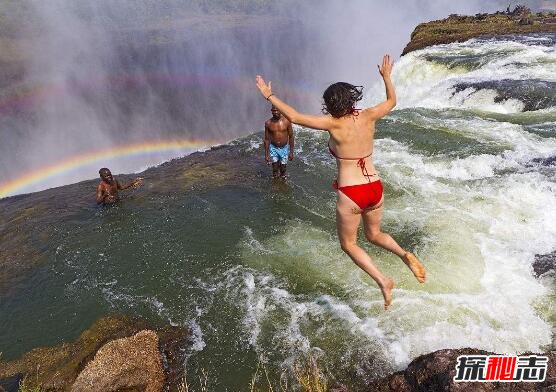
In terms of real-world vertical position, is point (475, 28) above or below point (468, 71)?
above

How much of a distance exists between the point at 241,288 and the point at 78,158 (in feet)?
102

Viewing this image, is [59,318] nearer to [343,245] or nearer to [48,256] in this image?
[48,256]

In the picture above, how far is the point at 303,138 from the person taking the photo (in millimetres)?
12156

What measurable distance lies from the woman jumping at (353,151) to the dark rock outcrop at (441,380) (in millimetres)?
615

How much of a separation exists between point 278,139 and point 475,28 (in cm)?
2436

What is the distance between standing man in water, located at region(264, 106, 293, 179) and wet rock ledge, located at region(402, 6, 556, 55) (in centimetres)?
1916

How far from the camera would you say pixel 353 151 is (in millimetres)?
3461

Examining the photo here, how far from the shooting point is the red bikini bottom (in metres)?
3.54

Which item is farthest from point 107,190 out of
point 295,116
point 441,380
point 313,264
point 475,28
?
point 475,28

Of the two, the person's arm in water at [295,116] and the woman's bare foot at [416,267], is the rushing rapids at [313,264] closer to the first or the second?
the woman's bare foot at [416,267]

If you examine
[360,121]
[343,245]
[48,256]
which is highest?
[360,121]

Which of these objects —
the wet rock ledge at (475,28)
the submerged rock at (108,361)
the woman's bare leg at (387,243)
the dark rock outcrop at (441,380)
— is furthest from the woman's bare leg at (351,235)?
the wet rock ledge at (475,28)

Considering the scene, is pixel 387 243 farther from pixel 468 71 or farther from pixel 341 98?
pixel 468 71

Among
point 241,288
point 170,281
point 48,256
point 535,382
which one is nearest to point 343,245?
point 535,382
